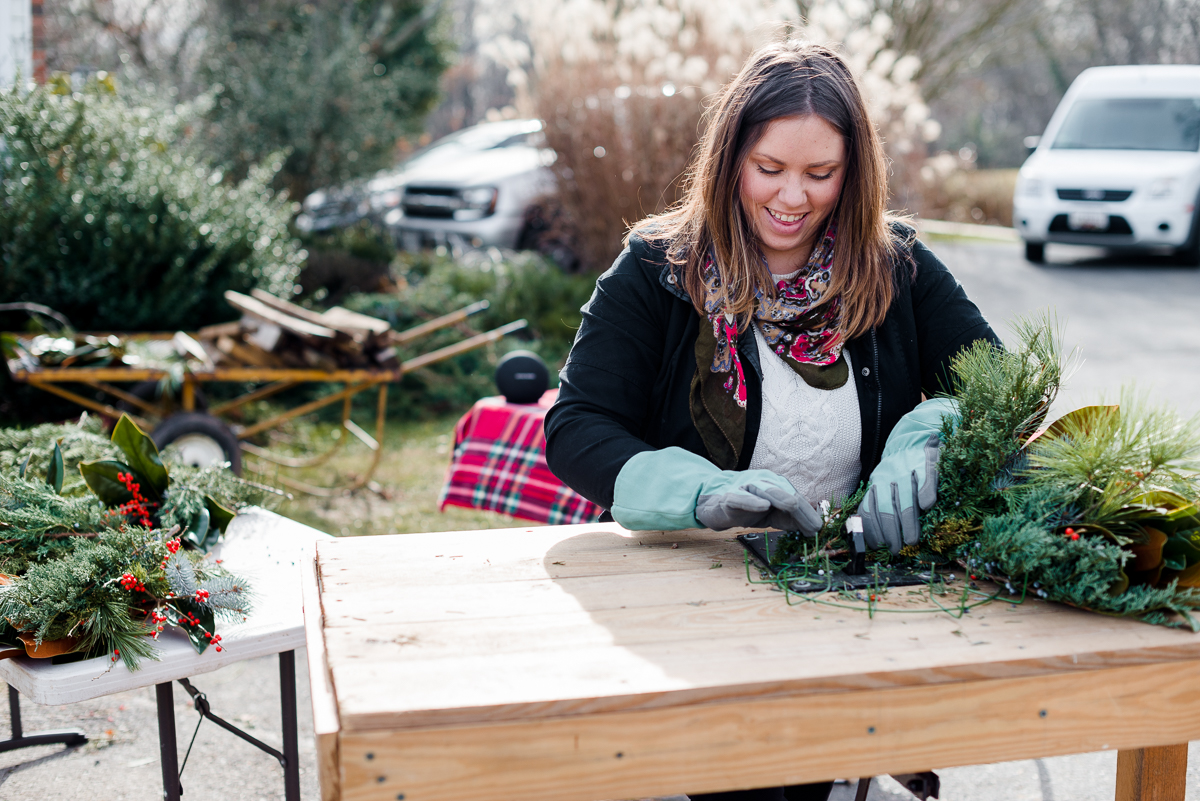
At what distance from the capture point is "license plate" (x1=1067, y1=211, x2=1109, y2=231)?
32.0 ft

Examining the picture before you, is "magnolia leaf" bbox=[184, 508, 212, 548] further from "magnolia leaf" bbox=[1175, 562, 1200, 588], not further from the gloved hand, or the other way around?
"magnolia leaf" bbox=[1175, 562, 1200, 588]

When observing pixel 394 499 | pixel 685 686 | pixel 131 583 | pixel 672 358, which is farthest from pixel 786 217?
pixel 394 499

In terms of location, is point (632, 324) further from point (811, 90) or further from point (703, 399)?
point (811, 90)

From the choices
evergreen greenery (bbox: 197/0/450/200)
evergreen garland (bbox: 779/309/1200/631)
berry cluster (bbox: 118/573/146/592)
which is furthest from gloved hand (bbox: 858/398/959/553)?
evergreen greenery (bbox: 197/0/450/200)

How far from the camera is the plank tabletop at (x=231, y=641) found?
1.59m

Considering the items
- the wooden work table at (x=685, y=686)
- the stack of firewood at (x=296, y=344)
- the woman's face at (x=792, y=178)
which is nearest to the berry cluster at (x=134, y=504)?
the wooden work table at (x=685, y=686)

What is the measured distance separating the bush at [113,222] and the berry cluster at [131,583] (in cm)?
433

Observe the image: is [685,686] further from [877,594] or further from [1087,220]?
[1087,220]

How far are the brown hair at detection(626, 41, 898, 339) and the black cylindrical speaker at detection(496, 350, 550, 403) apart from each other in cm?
150

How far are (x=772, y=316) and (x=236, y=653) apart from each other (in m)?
1.14

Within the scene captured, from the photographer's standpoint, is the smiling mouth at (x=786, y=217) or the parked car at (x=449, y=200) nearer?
the smiling mouth at (x=786, y=217)

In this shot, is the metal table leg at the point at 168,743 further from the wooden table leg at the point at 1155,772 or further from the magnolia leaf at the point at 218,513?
the wooden table leg at the point at 1155,772

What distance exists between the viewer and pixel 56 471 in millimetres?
2113

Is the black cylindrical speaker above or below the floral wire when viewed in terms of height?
above
